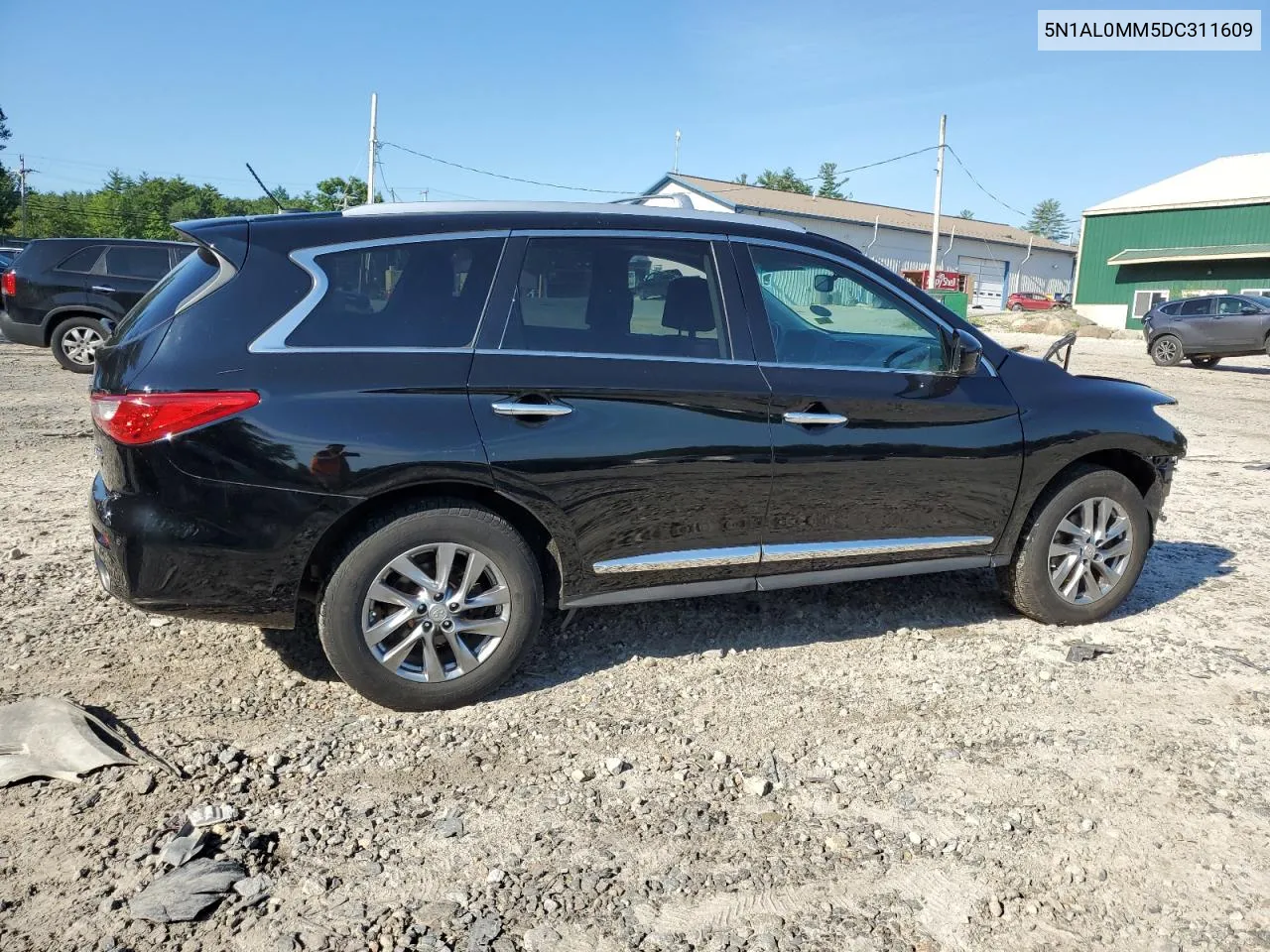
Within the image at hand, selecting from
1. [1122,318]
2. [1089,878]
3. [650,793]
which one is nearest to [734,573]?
[650,793]

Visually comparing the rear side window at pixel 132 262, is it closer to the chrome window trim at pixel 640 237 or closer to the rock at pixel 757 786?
the chrome window trim at pixel 640 237

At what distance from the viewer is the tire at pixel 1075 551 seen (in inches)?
180

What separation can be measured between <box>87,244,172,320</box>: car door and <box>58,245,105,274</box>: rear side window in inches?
3.3

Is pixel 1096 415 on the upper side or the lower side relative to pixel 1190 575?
upper

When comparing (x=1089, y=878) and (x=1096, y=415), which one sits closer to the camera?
(x=1089, y=878)

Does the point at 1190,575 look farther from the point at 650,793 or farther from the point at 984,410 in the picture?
the point at 650,793

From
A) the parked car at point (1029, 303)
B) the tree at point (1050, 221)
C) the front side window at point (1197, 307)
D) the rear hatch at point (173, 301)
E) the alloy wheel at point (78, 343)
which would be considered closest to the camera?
the rear hatch at point (173, 301)

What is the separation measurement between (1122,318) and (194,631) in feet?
154

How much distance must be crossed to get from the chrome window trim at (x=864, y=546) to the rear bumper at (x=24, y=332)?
506 inches

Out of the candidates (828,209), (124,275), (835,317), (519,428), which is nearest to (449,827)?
(519,428)

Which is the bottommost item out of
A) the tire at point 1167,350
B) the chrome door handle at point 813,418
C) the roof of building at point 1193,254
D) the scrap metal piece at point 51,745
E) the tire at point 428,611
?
the scrap metal piece at point 51,745

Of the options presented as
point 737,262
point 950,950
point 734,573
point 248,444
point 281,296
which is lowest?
point 950,950

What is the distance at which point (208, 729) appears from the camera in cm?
347

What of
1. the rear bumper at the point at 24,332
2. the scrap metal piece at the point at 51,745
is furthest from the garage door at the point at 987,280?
the scrap metal piece at the point at 51,745
